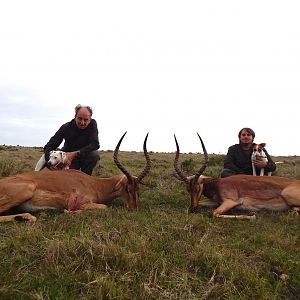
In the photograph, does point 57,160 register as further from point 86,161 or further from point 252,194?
point 252,194

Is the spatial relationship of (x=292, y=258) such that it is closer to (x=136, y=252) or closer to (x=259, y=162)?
(x=136, y=252)

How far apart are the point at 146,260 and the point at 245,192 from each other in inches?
165

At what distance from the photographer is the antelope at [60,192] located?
6773 mm

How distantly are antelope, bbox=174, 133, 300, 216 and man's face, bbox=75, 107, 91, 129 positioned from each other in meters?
2.57

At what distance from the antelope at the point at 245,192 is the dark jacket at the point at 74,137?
8.42 ft

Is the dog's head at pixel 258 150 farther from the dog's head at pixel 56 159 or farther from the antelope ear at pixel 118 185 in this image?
the dog's head at pixel 56 159

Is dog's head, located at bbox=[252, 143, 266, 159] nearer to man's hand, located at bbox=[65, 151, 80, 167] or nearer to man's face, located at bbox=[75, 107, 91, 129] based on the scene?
man's face, located at bbox=[75, 107, 91, 129]

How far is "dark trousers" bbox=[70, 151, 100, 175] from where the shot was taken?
959 centimetres

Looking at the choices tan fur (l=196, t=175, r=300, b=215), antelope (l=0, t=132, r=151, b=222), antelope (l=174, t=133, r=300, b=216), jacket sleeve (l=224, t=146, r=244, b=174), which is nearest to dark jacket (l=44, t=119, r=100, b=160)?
antelope (l=0, t=132, r=151, b=222)

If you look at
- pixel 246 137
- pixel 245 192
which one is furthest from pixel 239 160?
pixel 245 192

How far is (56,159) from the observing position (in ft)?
29.1

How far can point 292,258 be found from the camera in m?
4.91

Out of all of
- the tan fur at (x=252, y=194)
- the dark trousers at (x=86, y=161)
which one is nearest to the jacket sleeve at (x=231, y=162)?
the tan fur at (x=252, y=194)

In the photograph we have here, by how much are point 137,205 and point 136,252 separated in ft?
10.9
